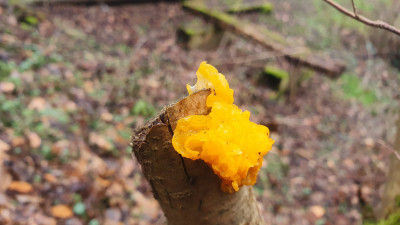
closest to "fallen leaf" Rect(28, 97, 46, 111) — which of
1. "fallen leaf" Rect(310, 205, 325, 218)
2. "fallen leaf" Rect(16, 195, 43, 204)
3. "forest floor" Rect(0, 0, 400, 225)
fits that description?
"forest floor" Rect(0, 0, 400, 225)

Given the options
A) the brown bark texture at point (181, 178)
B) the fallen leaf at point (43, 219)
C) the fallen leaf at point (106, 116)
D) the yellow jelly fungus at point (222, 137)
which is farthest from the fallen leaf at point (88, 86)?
the yellow jelly fungus at point (222, 137)

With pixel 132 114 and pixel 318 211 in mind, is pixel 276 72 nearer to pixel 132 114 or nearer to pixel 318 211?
pixel 318 211

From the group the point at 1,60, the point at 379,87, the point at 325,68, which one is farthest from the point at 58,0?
the point at 379,87

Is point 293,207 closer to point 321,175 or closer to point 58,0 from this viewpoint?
point 321,175

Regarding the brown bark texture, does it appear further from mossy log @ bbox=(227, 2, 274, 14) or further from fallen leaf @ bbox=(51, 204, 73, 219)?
mossy log @ bbox=(227, 2, 274, 14)

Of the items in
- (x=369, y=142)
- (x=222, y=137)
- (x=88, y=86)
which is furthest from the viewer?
(x=369, y=142)

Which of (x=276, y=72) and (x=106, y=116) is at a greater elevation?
(x=106, y=116)

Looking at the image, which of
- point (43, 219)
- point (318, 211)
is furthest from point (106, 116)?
point (318, 211)
